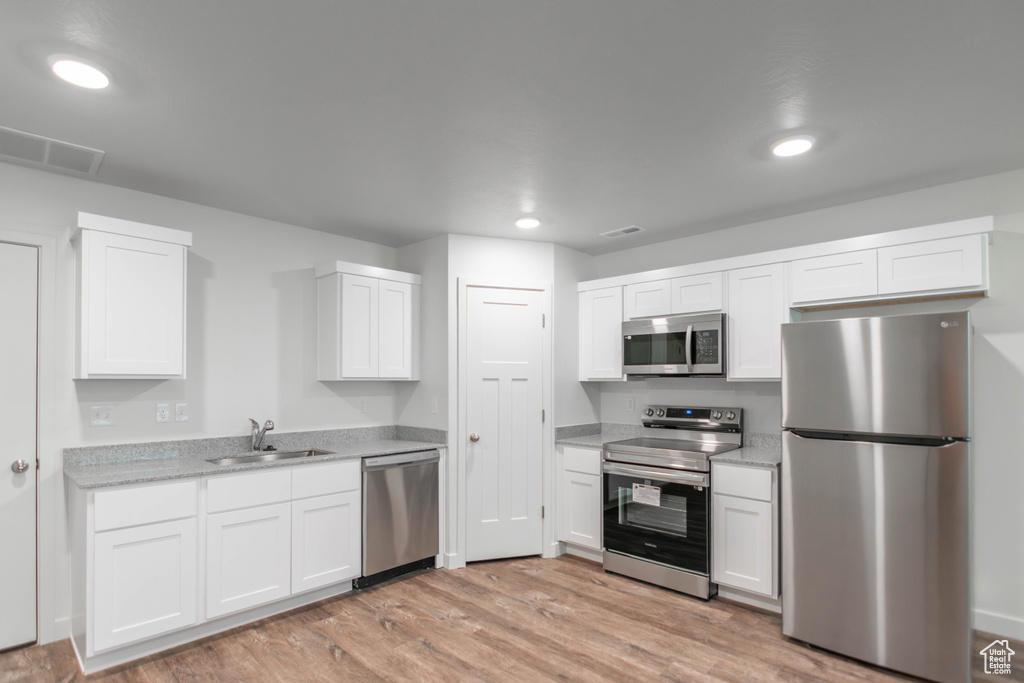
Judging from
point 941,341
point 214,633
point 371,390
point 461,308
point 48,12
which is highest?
point 48,12

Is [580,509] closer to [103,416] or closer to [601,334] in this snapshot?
[601,334]

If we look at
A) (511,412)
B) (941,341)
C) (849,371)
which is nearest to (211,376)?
(511,412)

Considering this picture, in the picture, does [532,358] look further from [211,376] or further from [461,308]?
Answer: [211,376]

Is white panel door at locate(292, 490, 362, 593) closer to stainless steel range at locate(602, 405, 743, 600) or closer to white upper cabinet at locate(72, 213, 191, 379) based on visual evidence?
white upper cabinet at locate(72, 213, 191, 379)

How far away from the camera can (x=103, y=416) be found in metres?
3.07

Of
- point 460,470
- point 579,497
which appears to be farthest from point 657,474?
point 460,470

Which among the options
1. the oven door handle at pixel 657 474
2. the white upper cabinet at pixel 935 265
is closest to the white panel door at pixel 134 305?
the oven door handle at pixel 657 474

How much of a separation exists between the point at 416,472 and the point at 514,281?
1644mm

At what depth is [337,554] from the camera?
3.46 meters

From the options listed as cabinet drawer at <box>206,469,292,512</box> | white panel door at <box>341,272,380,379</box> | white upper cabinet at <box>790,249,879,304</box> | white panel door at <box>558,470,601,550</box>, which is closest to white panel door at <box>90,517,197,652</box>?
cabinet drawer at <box>206,469,292,512</box>

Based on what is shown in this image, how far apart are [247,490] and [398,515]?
1.08 meters

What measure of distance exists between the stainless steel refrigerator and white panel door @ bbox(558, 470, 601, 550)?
1.41m

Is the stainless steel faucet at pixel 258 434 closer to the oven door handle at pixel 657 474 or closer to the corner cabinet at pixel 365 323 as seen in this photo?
the corner cabinet at pixel 365 323

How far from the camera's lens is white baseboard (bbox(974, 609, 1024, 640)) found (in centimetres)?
285
